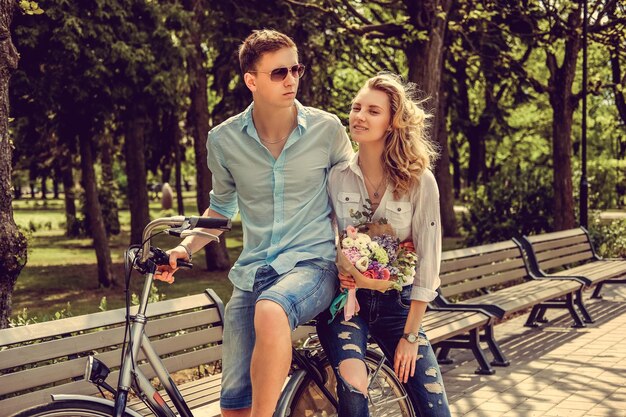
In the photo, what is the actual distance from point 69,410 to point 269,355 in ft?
2.22

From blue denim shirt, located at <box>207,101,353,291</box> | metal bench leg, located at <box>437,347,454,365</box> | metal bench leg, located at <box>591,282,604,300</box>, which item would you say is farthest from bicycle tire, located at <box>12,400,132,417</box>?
metal bench leg, located at <box>591,282,604,300</box>

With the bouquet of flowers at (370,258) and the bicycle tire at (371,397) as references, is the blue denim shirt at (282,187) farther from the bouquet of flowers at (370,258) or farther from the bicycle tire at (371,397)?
the bicycle tire at (371,397)

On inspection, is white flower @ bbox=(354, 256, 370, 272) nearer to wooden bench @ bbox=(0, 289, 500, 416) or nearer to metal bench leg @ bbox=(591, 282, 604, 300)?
wooden bench @ bbox=(0, 289, 500, 416)

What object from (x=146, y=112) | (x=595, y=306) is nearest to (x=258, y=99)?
(x=595, y=306)

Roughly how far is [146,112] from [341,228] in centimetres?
1440

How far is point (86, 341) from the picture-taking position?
14.4 feet

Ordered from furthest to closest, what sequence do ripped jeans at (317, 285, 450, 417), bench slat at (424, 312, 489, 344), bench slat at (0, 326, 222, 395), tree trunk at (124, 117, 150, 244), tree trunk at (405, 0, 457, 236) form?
tree trunk at (124, 117, 150, 244) < tree trunk at (405, 0, 457, 236) < bench slat at (424, 312, 489, 344) < bench slat at (0, 326, 222, 395) < ripped jeans at (317, 285, 450, 417)

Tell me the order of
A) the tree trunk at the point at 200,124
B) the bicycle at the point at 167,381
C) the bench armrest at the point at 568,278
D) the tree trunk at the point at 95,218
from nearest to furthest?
the bicycle at the point at 167,381
the bench armrest at the point at 568,278
the tree trunk at the point at 95,218
the tree trunk at the point at 200,124

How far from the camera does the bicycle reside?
9.81 feet

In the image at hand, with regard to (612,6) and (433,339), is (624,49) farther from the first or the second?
(433,339)

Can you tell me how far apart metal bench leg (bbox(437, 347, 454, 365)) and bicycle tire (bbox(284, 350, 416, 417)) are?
163 inches

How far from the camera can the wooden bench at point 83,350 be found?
4.00 meters

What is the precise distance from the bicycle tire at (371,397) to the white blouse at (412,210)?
0.40 m

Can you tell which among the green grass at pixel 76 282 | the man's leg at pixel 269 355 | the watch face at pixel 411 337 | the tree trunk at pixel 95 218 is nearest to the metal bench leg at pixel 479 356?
the watch face at pixel 411 337
